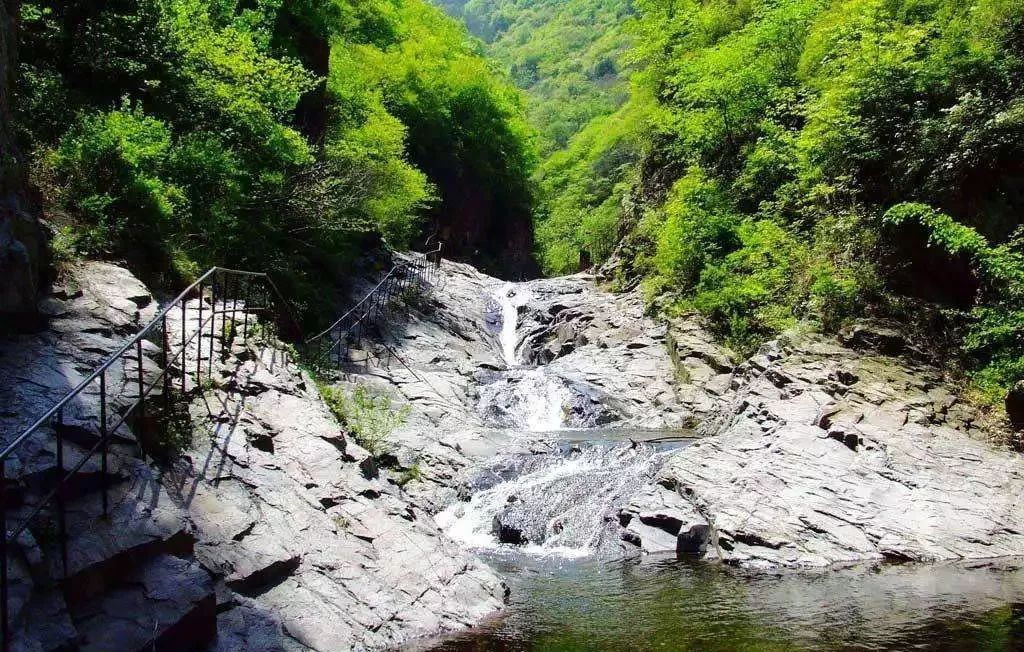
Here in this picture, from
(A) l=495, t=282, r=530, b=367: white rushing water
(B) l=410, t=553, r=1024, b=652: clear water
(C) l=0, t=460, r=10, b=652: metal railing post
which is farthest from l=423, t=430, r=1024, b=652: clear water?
(A) l=495, t=282, r=530, b=367: white rushing water

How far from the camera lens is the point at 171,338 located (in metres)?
9.47

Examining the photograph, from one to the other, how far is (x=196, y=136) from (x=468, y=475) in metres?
8.56

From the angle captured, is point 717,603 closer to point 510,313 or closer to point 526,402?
point 526,402

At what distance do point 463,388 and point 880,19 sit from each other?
15.1m

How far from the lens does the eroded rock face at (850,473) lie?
10625 millimetres

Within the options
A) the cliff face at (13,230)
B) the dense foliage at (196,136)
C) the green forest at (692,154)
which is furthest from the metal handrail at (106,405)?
the green forest at (692,154)

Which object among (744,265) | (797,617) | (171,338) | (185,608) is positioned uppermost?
(744,265)

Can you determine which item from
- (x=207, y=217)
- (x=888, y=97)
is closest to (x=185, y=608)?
(x=207, y=217)

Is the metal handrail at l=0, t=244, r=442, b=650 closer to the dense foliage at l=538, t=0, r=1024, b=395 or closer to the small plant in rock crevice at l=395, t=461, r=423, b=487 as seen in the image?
the small plant in rock crevice at l=395, t=461, r=423, b=487

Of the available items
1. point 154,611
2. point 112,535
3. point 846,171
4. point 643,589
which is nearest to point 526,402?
point 846,171

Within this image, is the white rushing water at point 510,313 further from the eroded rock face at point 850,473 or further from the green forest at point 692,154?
the eroded rock face at point 850,473

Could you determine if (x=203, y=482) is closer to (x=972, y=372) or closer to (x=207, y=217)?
(x=207, y=217)

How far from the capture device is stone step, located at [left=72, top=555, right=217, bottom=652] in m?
5.08

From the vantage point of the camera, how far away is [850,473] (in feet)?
39.8
